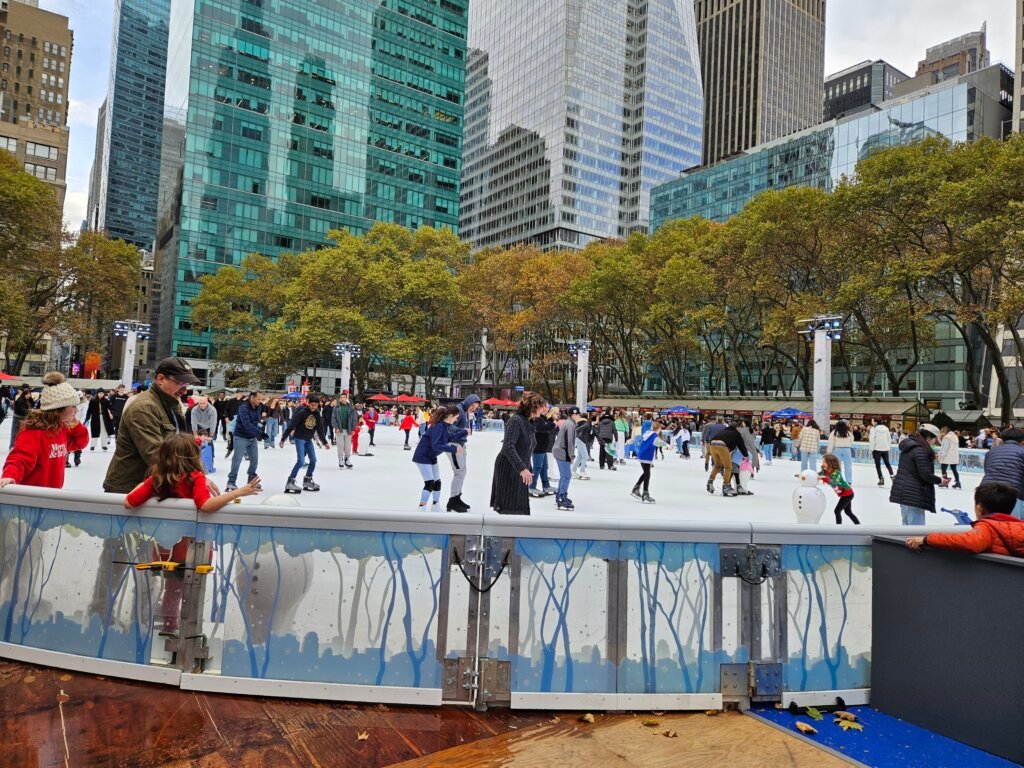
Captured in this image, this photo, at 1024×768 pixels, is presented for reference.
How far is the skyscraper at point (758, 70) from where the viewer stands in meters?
134

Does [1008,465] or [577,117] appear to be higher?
[577,117]

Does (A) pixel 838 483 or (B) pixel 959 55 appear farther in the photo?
(B) pixel 959 55

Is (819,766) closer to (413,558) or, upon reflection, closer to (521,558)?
(521,558)

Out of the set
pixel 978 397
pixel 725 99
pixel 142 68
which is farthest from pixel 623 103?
pixel 142 68

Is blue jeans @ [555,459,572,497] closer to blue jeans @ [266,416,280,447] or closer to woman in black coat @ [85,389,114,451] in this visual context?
woman in black coat @ [85,389,114,451]

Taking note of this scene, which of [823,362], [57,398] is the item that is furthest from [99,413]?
[823,362]

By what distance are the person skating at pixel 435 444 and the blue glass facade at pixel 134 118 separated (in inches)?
6499

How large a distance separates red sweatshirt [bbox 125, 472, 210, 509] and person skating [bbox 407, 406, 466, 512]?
209 inches

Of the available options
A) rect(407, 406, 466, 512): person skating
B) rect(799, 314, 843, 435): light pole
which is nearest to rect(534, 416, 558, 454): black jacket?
rect(407, 406, 466, 512): person skating

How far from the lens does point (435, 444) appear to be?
8734 mm

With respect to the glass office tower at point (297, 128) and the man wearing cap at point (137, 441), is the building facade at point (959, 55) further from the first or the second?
the man wearing cap at point (137, 441)

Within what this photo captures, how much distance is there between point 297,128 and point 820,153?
188 ft

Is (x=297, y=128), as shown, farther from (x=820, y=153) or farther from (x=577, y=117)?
(x=820, y=153)

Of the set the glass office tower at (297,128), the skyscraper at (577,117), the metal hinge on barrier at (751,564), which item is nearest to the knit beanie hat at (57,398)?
the metal hinge on barrier at (751,564)
